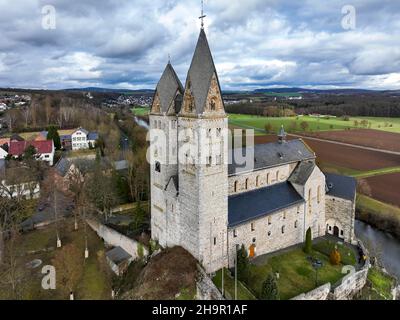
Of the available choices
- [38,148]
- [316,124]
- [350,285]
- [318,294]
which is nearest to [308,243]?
[350,285]

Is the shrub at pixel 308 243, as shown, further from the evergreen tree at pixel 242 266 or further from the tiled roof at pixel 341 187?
the evergreen tree at pixel 242 266

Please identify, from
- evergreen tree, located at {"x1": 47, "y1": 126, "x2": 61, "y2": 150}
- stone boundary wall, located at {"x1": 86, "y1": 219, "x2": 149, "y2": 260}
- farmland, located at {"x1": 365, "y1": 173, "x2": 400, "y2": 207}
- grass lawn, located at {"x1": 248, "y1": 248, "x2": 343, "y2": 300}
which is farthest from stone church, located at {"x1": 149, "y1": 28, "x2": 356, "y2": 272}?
evergreen tree, located at {"x1": 47, "y1": 126, "x2": 61, "y2": 150}

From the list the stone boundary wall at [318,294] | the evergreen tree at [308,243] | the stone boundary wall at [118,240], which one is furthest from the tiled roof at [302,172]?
the stone boundary wall at [118,240]

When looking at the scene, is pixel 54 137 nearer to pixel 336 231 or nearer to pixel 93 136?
pixel 93 136

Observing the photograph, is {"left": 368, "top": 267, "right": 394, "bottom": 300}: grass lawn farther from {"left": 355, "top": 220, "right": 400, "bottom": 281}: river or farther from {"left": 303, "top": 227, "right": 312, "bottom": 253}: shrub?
{"left": 303, "top": 227, "right": 312, "bottom": 253}: shrub

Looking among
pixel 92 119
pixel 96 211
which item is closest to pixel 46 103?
pixel 92 119
